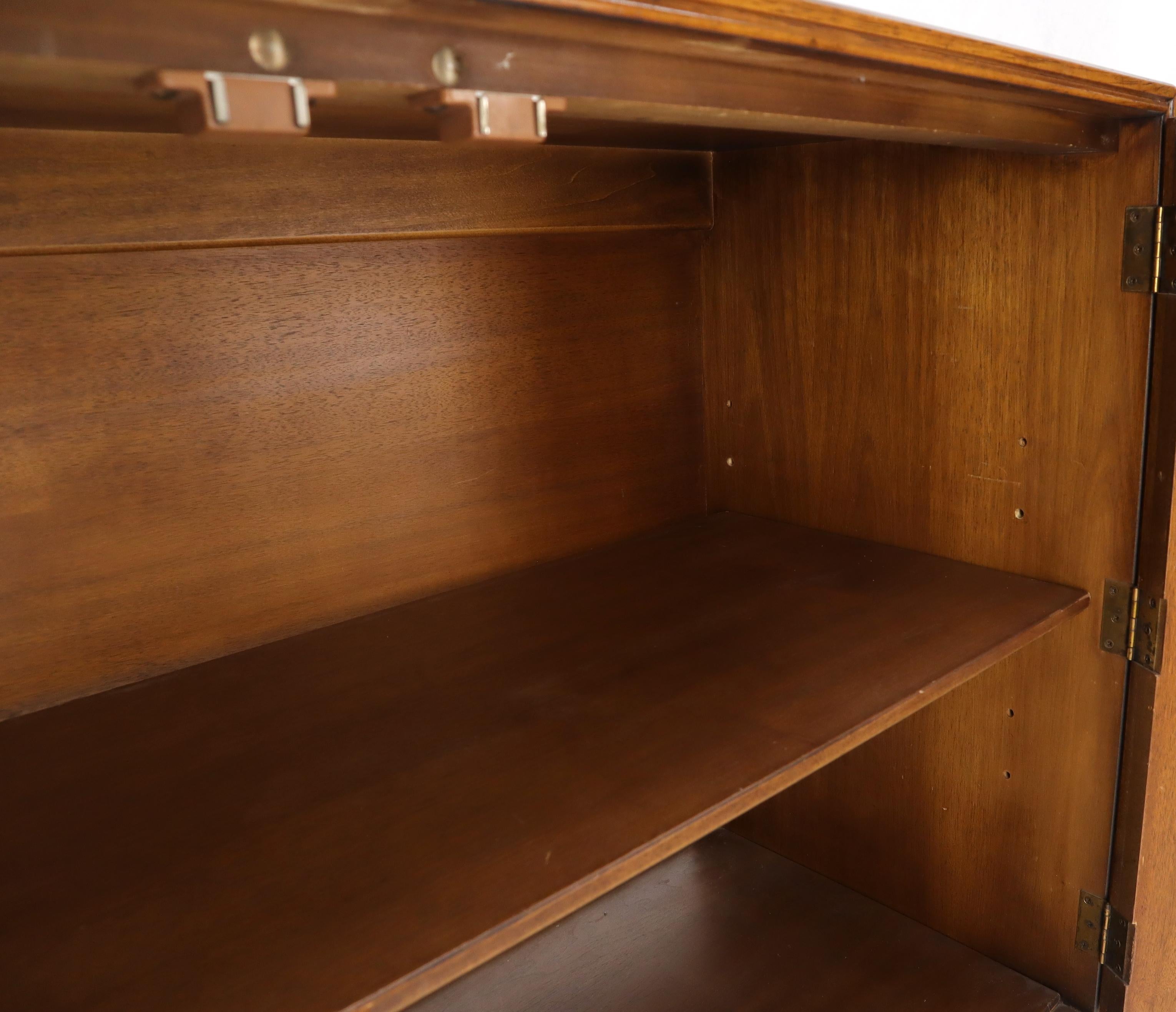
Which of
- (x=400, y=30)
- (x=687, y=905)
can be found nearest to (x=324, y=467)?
(x=400, y=30)

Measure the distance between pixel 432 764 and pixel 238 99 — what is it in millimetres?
500

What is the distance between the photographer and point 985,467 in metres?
1.17

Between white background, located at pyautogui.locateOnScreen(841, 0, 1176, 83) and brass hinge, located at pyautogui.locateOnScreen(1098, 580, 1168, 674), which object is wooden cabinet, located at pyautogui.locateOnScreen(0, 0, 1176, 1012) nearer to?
brass hinge, located at pyautogui.locateOnScreen(1098, 580, 1168, 674)

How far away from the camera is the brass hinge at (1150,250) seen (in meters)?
0.98

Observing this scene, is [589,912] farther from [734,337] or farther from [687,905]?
[734,337]

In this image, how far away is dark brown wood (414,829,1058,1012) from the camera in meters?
1.21

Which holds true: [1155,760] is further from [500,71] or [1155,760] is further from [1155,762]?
[500,71]

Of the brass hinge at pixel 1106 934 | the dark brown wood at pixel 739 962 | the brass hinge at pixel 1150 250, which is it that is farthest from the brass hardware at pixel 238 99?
the brass hinge at pixel 1106 934

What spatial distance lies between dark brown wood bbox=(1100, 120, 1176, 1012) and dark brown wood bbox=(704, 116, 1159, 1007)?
0.02 m

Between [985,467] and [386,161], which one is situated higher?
[386,161]

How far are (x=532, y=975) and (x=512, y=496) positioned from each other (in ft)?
2.07

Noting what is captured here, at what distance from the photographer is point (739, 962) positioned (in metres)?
1.28

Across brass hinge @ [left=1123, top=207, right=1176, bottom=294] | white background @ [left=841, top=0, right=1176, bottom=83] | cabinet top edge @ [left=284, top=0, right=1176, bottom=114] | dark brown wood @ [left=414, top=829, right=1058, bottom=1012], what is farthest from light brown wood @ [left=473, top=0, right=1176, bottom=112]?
dark brown wood @ [left=414, top=829, right=1058, bottom=1012]

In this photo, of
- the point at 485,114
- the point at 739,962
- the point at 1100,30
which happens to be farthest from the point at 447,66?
the point at 1100,30
